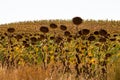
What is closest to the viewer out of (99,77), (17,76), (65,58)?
(17,76)

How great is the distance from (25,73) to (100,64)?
250 cm

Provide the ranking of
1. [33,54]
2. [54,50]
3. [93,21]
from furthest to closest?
1. [93,21]
2. [33,54]
3. [54,50]

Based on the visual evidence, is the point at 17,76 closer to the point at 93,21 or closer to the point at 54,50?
the point at 54,50

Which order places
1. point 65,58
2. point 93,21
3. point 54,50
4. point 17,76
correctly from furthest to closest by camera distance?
point 93,21
point 54,50
point 65,58
point 17,76

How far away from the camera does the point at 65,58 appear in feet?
32.1

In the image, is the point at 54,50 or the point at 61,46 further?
the point at 54,50

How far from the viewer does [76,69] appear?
348 inches

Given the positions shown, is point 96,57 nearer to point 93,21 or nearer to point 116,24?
point 116,24

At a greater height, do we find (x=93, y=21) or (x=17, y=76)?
(x=17, y=76)

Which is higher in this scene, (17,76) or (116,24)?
(17,76)

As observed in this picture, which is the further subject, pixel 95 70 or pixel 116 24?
pixel 116 24

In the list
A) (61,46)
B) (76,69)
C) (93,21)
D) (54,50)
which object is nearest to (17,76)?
(76,69)

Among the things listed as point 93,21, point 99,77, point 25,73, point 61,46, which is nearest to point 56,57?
point 61,46

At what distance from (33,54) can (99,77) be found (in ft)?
11.2
